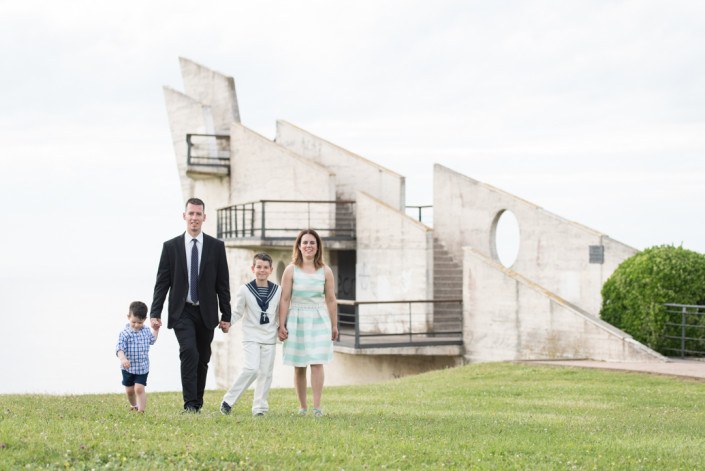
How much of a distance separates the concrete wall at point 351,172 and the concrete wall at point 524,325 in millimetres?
6696

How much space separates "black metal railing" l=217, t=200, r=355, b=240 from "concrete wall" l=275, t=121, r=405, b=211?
1.05 metres

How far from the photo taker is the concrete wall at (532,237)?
24.1 meters

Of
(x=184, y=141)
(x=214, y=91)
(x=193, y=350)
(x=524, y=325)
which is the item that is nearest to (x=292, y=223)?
(x=184, y=141)

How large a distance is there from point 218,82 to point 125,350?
24804mm

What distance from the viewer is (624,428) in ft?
35.4

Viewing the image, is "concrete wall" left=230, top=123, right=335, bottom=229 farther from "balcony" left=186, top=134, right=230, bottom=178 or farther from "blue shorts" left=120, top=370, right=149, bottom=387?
"blue shorts" left=120, top=370, right=149, bottom=387

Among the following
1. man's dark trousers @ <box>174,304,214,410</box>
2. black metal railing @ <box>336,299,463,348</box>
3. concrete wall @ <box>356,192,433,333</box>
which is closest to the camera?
man's dark trousers @ <box>174,304,214,410</box>

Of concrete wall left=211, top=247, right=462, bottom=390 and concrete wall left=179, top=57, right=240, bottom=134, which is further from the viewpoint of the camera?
concrete wall left=179, top=57, right=240, bottom=134

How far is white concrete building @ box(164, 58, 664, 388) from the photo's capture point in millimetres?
21188

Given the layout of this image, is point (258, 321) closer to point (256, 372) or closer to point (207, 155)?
point (256, 372)

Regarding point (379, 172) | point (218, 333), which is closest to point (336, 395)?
point (379, 172)

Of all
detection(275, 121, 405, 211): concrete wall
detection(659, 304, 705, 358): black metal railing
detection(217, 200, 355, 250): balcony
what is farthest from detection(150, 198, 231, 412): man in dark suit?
detection(275, 121, 405, 211): concrete wall

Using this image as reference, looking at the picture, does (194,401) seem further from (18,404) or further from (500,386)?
(500,386)

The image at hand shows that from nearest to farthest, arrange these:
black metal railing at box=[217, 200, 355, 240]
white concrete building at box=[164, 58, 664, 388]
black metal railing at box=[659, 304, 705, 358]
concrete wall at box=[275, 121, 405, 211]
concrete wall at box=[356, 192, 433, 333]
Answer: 1. black metal railing at box=[659, 304, 705, 358]
2. white concrete building at box=[164, 58, 664, 388]
3. concrete wall at box=[356, 192, 433, 333]
4. black metal railing at box=[217, 200, 355, 240]
5. concrete wall at box=[275, 121, 405, 211]
